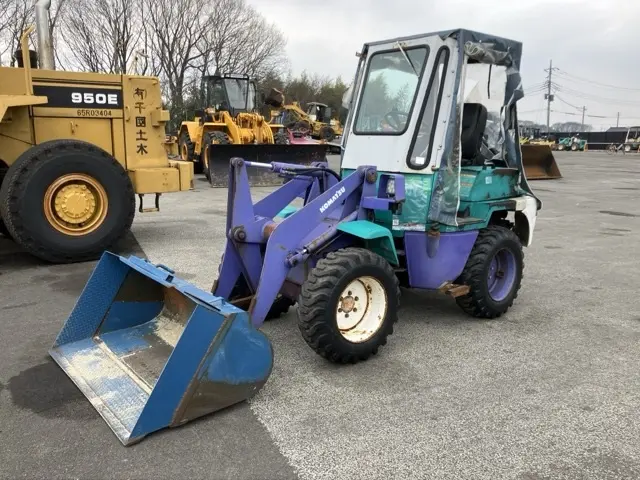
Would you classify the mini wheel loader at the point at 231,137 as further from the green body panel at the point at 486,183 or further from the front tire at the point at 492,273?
the front tire at the point at 492,273

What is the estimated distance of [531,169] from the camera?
2005 centimetres

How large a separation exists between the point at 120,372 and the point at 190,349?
83cm

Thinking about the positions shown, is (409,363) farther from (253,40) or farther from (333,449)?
(253,40)

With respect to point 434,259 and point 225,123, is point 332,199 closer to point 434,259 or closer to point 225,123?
point 434,259

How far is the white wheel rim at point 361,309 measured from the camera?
3.70 metres

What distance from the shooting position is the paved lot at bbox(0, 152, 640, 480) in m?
2.69

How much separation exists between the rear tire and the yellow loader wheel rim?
10797 mm

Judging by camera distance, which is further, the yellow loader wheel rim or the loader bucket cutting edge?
the loader bucket cutting edge

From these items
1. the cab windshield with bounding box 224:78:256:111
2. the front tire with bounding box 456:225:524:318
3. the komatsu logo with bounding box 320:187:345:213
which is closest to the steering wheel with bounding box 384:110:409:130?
the komatsu logo with bounding box 320:187:345:213

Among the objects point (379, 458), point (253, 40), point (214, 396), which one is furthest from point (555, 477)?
point (253, 40)

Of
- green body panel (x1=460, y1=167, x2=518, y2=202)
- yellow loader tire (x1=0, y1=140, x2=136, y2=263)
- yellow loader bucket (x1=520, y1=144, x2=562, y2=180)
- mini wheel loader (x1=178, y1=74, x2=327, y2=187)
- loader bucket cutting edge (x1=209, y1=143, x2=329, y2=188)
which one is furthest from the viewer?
yellow loader bucket (x1=520, y1=144, x2=562, y2=180)

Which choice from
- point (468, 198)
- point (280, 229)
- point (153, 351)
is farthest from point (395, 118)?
point (153, 351)

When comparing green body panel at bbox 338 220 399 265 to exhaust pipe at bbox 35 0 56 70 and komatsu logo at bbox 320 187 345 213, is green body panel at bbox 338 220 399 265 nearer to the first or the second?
komatsu logo at bbox 320 187 345 213

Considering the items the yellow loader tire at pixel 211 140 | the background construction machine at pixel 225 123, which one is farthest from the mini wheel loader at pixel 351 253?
the background construction machine at pixel 225 123
